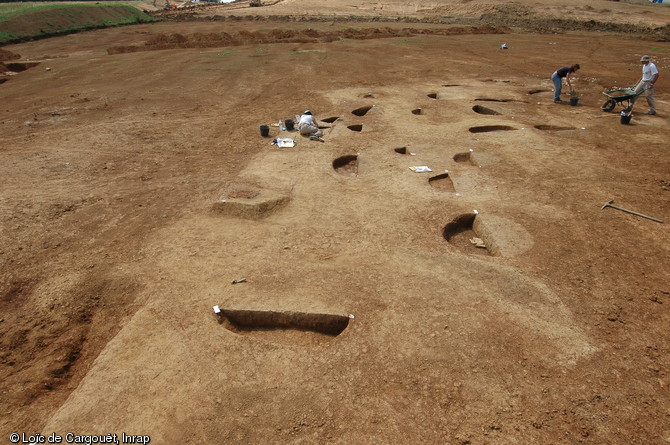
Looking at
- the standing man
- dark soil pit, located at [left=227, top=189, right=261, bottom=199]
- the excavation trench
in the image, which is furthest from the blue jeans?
dark soil pit, located at [left=227, top=189, right=261, bottom=199]

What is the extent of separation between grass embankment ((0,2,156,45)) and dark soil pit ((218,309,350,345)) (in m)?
35.0

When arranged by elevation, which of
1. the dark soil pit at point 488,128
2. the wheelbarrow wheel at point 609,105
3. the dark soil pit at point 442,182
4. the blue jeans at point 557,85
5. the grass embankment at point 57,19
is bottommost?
the dark soil pit at point 442,182

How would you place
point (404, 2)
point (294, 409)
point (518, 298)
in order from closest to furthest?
1. point (294, 409)
2. point (518, 298)
3. point (404, 2)

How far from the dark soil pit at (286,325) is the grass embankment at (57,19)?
115ft

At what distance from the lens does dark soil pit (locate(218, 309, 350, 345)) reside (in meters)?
5.03

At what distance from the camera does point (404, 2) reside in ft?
157

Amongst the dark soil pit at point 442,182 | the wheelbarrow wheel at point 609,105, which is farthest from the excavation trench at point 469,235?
the wheelbarrow wheel at point 609,105

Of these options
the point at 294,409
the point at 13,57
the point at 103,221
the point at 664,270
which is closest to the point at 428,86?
the point at 664,270

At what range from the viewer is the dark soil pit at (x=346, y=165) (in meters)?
9.52

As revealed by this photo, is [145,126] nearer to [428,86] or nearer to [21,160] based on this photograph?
[21,160]

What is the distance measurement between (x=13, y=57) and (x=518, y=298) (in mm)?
30612

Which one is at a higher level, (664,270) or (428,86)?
(428,86)

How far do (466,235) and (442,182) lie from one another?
191 centimetres

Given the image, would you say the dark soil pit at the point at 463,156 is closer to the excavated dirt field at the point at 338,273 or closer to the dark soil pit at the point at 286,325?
the excavated dirt field at the point at 338,273
